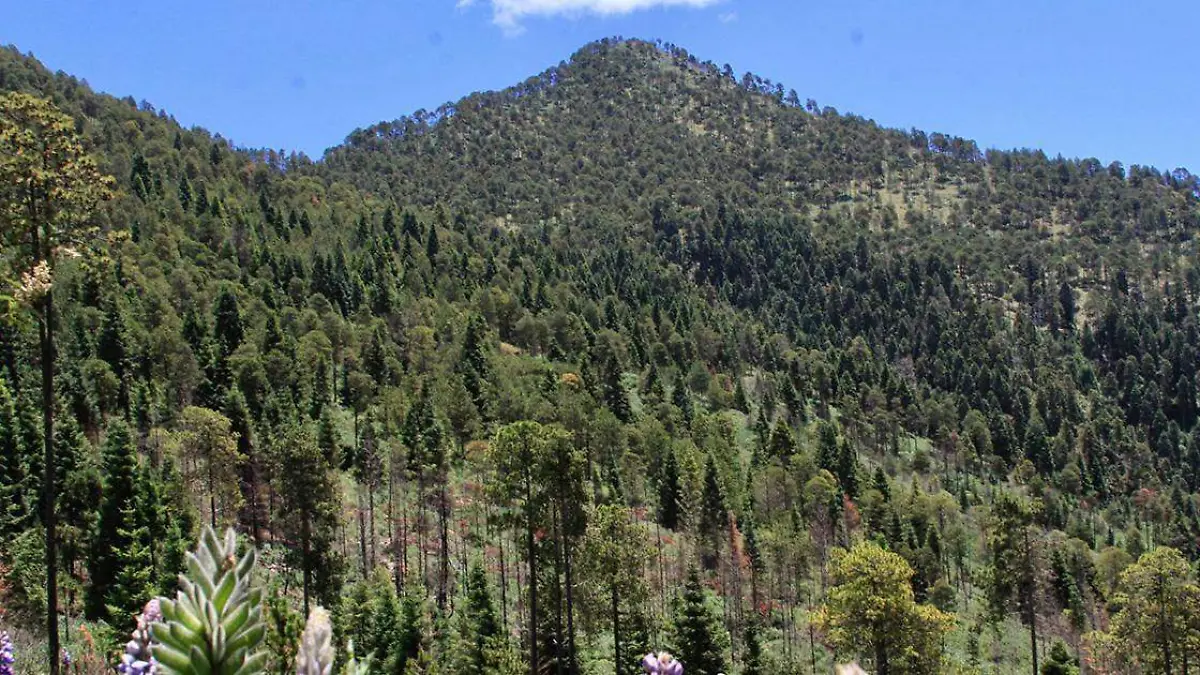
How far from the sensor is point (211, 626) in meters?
1.40

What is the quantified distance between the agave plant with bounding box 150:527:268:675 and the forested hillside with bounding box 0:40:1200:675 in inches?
13.7

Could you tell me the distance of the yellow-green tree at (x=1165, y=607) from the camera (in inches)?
1368

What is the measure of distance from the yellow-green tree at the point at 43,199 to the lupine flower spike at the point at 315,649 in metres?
14.0

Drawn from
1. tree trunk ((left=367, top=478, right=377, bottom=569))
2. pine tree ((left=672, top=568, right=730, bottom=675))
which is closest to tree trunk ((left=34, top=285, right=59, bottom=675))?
pine tree ((left=672, top=568, right=730, bottom=675))

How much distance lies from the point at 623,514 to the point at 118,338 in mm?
64724

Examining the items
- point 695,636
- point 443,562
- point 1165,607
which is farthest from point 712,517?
point 1165,607

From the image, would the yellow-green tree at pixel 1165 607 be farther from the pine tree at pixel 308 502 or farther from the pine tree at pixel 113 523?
the pine tree at pixel 113 523

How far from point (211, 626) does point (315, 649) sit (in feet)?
0.55

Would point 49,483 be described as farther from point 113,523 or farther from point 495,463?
point 113,523

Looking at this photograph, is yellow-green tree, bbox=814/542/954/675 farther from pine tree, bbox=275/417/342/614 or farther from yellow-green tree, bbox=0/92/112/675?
yellow-green tree, bbox=0/92/112/675

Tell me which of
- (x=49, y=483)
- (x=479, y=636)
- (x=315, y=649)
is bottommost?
(x=479, y=636)

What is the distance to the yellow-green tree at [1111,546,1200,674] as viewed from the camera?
1368 inches

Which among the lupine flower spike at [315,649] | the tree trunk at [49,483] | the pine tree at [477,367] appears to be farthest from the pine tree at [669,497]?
the lupine flower spike at [315,649]

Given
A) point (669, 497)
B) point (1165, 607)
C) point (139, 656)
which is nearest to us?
point (139, 656)
